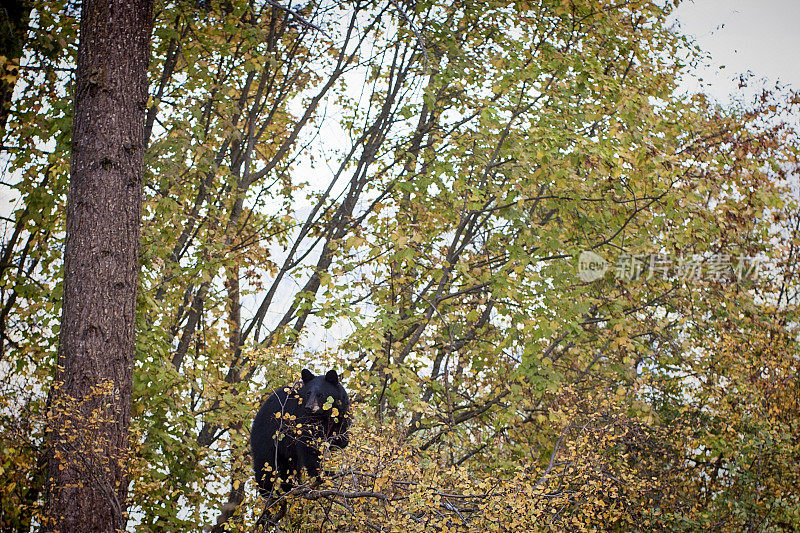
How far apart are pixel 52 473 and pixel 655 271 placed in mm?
7093

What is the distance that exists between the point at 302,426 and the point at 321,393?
1.01 feet

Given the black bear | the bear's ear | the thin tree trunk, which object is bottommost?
the black bear

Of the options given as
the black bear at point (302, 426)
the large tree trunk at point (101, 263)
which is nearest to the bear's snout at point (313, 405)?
the black bear at point (302, 426)

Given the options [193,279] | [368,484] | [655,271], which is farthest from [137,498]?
[655,271]

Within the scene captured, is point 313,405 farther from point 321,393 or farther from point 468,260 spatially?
point 468,260

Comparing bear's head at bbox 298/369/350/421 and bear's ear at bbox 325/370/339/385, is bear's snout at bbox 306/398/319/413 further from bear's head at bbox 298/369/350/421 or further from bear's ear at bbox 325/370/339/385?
bear's ear at bbox 325/370/339/385

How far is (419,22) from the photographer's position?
892cm

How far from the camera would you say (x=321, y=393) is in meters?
5.70

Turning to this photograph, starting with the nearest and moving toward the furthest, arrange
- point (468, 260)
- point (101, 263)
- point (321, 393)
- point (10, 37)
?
point (101, 263) → point (321, 393) → point (10, 37) → point (468, 260)

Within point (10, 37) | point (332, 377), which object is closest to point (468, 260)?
point (332, 377)

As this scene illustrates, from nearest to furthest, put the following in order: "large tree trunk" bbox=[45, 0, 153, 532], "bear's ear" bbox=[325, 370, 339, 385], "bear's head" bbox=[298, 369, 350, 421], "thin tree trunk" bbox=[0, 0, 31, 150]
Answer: "large tree trunk" bbox=[45, 0, 153, 532], "bear's head" bbox=[298, 369, 350, 421], "bear's ear" bbox=[325, 370, 339, 385], "thin tree trunk" bbox=[0, 0, 31, 150]

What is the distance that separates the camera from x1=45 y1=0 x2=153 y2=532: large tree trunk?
506 centimetres

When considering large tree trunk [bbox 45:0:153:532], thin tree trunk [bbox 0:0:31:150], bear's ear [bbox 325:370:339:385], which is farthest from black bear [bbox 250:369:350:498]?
thin tree trunk [bbox 0:0:31:150]

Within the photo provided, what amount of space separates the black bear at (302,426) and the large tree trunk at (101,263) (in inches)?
46.9
